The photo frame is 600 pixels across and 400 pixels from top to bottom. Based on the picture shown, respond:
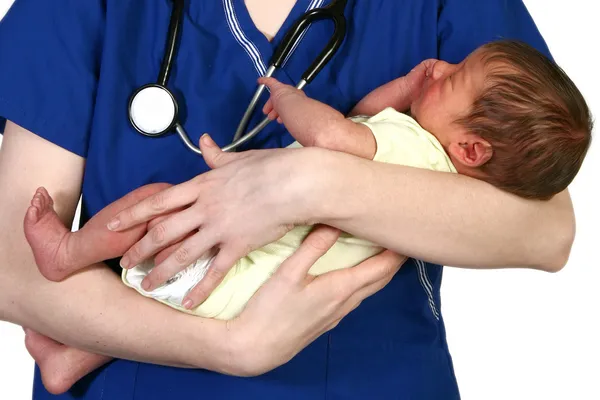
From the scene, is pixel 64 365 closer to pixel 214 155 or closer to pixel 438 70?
pixel 214 155

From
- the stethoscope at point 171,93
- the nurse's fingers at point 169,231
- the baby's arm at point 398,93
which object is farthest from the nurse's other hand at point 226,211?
the baby's arm at point 398,93

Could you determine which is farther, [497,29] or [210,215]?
[497,29]

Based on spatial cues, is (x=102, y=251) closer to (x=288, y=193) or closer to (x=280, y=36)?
(x=288, y=193)

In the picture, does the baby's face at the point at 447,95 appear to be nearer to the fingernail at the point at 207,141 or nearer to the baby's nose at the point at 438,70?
the baby's nose at the point at 438,70

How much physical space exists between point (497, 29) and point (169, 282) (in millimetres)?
657

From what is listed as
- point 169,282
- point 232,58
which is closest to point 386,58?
point 232,58

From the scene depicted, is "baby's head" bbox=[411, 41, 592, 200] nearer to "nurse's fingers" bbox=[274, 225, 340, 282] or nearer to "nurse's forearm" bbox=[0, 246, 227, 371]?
"nurse's fingers" bbox=[274, 225, 340, 282]

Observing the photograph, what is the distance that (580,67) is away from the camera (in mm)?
2402

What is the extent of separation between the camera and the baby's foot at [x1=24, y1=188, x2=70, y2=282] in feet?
4.44

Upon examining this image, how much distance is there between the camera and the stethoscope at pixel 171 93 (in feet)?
4.71

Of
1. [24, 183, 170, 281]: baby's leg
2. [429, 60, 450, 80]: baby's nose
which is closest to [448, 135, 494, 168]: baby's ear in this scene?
[429, 60, 450, 80]: baby's nose

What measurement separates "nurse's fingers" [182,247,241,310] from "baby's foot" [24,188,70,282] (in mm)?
176

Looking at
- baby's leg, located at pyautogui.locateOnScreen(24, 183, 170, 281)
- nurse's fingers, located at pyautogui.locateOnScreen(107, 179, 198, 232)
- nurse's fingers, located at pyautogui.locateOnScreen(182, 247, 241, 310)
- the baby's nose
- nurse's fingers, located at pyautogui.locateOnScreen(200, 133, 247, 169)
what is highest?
the baby's nose

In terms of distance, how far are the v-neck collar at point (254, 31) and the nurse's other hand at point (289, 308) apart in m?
0.31
